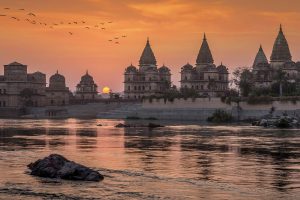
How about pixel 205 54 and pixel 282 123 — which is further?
pixel 205 54

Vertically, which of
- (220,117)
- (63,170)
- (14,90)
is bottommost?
(63,170)

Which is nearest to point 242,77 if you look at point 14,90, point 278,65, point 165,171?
point 278,65

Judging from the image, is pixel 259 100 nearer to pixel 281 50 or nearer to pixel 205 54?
pixel 281 50

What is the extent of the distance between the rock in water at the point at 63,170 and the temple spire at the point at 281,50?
451 ft

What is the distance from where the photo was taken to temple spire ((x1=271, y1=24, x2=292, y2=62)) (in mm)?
167250

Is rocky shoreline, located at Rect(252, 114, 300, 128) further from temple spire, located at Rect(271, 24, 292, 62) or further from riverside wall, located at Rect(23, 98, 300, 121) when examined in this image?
temple spire, located at Rect(271, 24, 292, 62)

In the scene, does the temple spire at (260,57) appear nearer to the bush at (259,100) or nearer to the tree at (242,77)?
the tree at (242,77)

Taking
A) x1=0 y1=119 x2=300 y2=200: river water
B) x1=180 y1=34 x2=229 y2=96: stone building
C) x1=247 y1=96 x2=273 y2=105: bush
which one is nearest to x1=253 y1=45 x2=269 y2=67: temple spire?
x1=180 y1=34 x2=229 y2=96: stone building

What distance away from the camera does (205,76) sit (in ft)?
630

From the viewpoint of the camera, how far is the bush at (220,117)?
121062 mm

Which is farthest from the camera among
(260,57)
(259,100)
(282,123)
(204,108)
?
(260,57)

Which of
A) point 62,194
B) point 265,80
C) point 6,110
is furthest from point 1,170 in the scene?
point 6,110

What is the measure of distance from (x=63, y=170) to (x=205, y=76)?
160185mm

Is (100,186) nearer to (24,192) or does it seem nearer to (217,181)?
(24,192)
